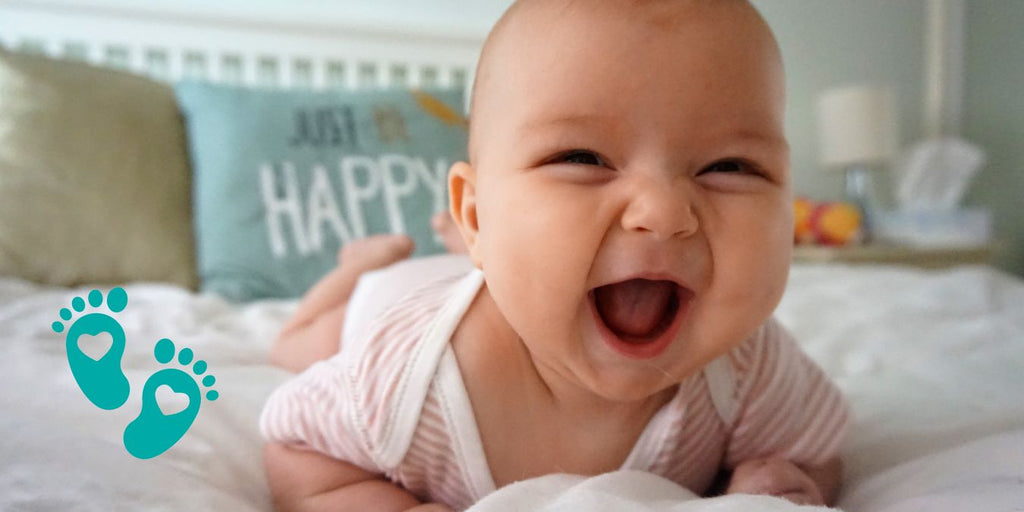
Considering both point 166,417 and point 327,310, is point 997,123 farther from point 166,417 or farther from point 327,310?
point 166,417

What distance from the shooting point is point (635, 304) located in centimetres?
44

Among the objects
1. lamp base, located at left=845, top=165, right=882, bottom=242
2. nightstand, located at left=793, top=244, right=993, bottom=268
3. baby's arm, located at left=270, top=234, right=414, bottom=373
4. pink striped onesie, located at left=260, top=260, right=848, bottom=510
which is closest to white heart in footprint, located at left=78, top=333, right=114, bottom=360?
pink striped onesie, located at left=260, top=260, right=848, bottom=510

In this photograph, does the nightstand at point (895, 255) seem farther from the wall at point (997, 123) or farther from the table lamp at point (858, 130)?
the wall at point (997, 123)

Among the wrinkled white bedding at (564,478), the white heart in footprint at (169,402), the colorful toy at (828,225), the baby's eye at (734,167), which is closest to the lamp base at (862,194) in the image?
the colorful toy at (828,225)

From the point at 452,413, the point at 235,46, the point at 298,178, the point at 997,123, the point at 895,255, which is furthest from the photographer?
the point at 997,123

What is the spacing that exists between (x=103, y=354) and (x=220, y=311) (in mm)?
776

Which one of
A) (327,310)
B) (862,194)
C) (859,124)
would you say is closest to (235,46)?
(327,310)

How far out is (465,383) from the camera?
20.5 inches

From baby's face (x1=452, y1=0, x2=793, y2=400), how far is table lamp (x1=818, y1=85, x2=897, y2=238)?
2.23m

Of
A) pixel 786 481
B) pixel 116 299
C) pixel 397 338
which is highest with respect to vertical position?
pixel 116 299

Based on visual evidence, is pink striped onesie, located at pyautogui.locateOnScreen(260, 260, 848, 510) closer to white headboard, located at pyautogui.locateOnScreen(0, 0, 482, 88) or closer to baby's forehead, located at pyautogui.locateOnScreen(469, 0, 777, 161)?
baby's forehead, located at pyautogui.locateOnScreen(469, 0, 777, 161)

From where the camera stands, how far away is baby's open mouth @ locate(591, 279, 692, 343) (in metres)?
0.44

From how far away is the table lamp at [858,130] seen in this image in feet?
8.11

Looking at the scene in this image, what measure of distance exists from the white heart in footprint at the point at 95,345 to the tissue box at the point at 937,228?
2.55 meters
